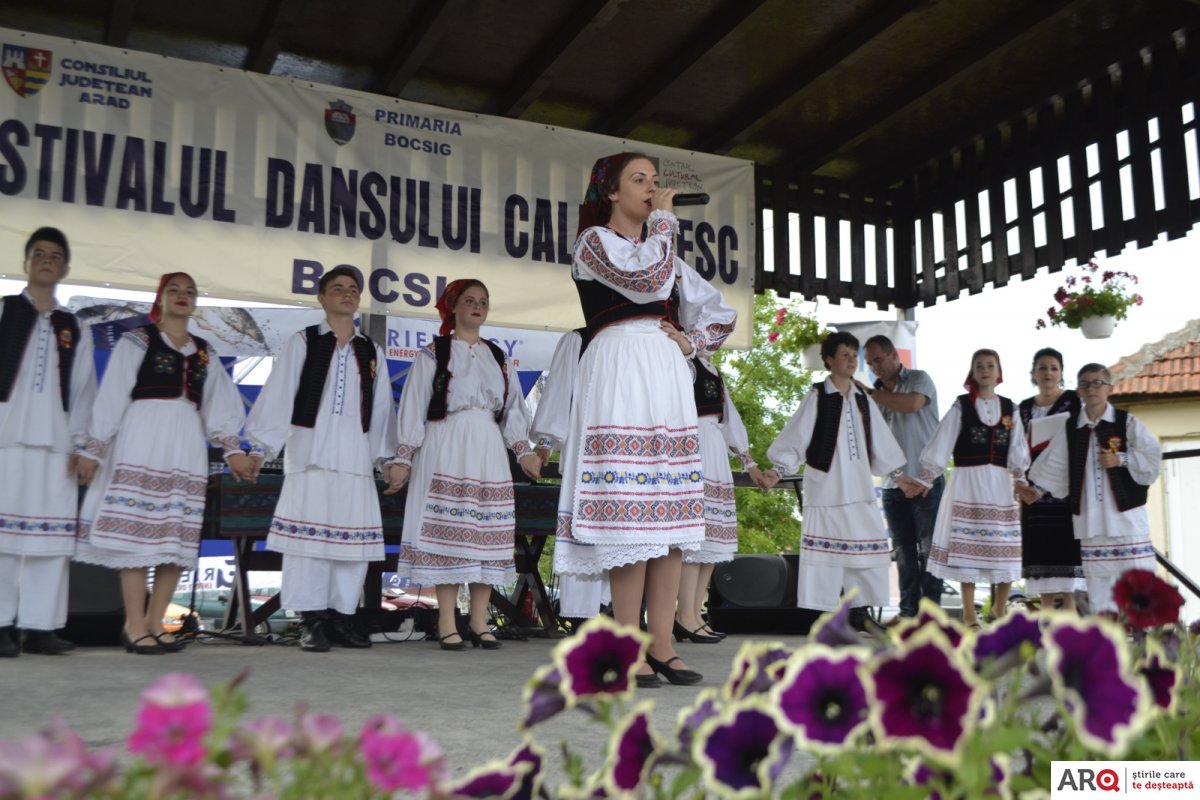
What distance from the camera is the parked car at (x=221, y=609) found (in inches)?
256

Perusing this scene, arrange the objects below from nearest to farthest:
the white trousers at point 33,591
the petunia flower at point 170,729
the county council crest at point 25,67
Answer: the petunia flower at point 170,729 → the white trousers at point 33,591 → the county council crest at point 25,67

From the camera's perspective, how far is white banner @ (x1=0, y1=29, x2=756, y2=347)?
5312 mm

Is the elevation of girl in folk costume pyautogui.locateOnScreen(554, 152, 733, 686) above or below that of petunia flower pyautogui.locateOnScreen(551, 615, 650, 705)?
above

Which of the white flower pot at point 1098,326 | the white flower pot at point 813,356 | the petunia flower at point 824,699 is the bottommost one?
the petunia flower at point 824,699

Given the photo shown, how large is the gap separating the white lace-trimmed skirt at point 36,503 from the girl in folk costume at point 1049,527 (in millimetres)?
4549

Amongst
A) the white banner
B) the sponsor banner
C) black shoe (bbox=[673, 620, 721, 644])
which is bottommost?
black shoe (bbox=[673, 620, 721, 644])

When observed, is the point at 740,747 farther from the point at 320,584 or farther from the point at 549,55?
the point at 549,55

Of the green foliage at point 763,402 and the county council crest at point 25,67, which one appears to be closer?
the county council crest at point 25,67

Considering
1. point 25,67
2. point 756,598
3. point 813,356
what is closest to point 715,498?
point 756,598

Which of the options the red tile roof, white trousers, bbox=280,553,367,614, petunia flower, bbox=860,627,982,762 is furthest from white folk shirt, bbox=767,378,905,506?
the red tile roof

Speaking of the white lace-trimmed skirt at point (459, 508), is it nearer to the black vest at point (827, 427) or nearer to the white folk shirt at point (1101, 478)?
the black vest at point (827, 427)

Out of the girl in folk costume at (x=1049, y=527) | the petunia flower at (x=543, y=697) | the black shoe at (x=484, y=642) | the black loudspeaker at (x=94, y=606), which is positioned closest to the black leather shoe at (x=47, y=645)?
the black loudspeaker at (x=94, y=606)

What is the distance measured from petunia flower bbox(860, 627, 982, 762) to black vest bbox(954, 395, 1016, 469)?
5222mm

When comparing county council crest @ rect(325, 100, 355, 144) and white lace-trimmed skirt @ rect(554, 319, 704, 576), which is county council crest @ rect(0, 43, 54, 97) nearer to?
county council crest @ rect(325, 100, 355, 144)
